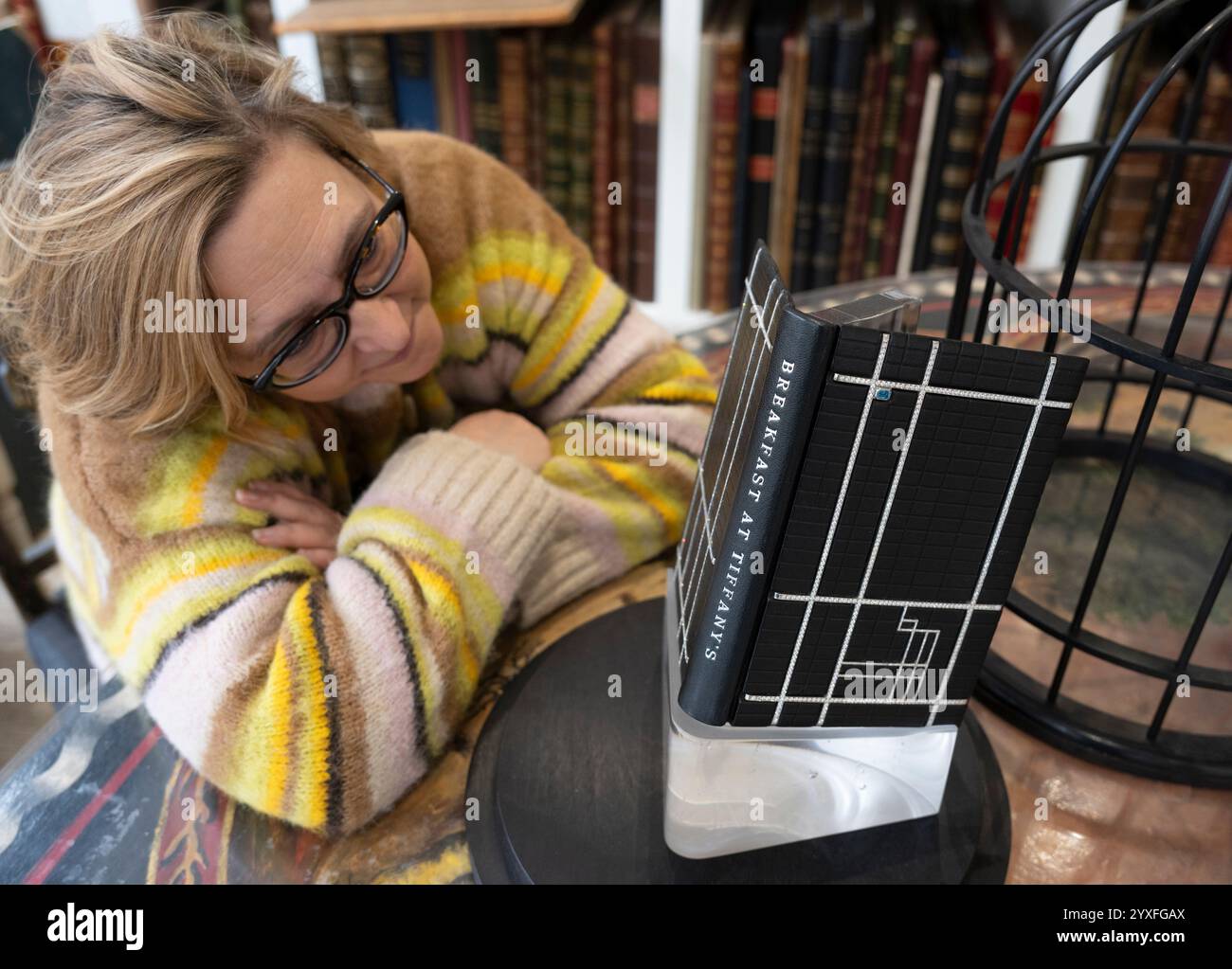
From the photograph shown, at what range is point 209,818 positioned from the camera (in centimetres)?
63

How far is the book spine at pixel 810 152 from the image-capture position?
1.48m

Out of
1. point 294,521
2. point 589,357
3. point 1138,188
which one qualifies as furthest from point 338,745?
point 1138,188

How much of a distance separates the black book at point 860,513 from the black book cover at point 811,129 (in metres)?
1.14

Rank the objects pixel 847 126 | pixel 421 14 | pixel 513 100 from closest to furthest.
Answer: pixel 421 14, pixel 847 126, pixel 513 100

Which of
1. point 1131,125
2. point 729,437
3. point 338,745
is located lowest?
point 338,745

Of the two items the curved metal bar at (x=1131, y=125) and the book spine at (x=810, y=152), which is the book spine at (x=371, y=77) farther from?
the curved metal bar at (x=1131, y=125)

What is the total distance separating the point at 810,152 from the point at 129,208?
48.6 inches

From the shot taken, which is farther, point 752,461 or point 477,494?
point 477,494

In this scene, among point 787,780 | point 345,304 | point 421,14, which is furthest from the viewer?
point 421,14

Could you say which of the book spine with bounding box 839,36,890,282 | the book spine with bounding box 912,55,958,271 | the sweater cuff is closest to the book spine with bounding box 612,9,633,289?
the book spine with bounding box 839,36,890,282

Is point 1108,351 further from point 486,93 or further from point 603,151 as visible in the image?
point 486,93

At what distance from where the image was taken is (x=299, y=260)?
0.63 meters
